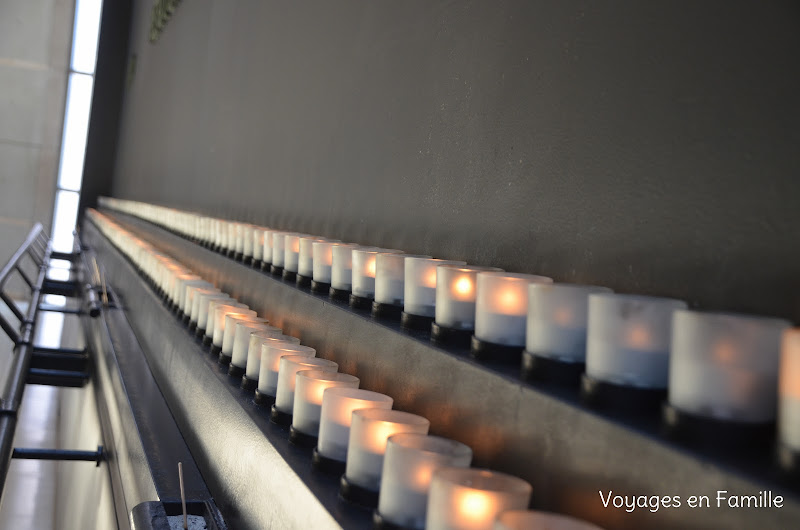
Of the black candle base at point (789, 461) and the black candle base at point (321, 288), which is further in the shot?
the black candle base at point (321, 288)

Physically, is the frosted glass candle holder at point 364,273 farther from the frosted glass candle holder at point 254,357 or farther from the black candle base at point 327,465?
the black candle base at point 327,465

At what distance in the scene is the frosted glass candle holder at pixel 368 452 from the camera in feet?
2.35

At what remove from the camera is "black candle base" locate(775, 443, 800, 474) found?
16.5 inches

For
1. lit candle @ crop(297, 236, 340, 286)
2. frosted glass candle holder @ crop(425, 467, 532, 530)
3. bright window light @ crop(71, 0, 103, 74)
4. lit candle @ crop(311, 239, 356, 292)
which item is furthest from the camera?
bright window light @ crop(71, 0, 103, 74)

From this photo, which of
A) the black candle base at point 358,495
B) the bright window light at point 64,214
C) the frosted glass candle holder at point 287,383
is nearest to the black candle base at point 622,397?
the black candle base at point 358,495

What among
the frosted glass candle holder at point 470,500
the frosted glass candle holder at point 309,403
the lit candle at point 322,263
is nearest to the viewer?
the frosted glass candle holder at point 470,500

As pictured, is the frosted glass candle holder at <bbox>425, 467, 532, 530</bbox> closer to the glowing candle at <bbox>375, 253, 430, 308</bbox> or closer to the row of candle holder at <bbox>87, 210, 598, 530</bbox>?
the row of candle holder at <bbox>87, 210, 598, 530</bbox>

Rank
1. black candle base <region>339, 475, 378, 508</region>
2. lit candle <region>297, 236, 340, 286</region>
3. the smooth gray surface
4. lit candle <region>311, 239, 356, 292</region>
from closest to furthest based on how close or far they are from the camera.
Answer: black candle base <region>339, 475, 378, 508</region>, lit candle <region>311, 239, 356, 292</region>, lit candle <region>297, 236, 340, 286</region>, the smooth gray surface

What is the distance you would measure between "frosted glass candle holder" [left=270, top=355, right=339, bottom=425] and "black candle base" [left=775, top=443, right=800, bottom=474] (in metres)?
0.63

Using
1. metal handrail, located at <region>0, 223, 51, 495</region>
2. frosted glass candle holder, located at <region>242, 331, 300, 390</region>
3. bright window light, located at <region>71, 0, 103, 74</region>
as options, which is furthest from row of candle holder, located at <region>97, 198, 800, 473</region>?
bright window light, located at <region>71, 0, 103, 74</region>

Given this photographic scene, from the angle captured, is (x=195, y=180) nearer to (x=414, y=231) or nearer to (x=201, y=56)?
(x=201, y=56)

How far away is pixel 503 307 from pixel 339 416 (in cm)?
22

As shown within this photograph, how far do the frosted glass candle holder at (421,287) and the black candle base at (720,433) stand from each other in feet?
1.40

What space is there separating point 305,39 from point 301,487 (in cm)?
144
